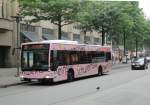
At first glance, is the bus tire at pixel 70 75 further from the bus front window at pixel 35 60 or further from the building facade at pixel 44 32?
the building facade at pixel 44 32

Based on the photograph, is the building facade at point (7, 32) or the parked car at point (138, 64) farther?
the parked car at point (138, 64)

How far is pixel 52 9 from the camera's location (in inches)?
1387

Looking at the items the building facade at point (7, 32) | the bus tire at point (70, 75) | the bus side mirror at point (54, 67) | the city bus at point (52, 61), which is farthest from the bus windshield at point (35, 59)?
the building facade at point (7, 32)

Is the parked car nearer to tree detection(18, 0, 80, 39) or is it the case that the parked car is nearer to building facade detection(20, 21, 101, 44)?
building facade detection(20, 21, 101, 44)

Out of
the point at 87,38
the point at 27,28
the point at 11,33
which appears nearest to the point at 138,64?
the point at 27,28

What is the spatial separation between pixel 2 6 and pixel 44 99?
26208 millimetres

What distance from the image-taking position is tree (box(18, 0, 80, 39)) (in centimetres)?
3494

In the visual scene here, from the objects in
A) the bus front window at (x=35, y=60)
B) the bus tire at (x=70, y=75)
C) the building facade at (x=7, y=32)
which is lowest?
the bus tire at (x=70, y=75)

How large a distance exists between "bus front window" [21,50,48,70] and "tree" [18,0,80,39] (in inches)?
379

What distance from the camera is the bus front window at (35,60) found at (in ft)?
81.4

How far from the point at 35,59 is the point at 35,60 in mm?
61

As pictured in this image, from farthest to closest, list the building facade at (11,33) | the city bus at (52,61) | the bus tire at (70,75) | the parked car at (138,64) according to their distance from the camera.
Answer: the parked car at (138,64) < the building facade at (11,33) < the bus tire at (70,75) < the city bus at (52,61)

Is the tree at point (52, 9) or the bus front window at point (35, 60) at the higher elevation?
the tree at point (52, 9)

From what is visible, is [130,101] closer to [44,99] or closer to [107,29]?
[44,99]
